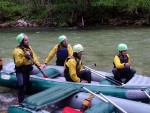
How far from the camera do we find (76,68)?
657 centimetres

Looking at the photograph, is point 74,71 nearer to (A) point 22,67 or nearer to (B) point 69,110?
(A) point 22,67

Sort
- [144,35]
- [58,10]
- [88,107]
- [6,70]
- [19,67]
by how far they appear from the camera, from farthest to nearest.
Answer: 1. [58,10]
2. [144,35]
3. [6,70]
4. [19,67]
5. [88,107]

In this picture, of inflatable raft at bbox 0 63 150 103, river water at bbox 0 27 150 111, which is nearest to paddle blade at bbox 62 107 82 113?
inflatable raft at bbox 0 63 150 103

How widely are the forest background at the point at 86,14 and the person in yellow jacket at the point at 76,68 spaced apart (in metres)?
15.2

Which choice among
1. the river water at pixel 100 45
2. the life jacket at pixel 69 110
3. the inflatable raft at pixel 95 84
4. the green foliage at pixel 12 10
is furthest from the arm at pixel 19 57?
the green foliage at pixel 12 10

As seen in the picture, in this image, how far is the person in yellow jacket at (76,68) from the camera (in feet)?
20.9

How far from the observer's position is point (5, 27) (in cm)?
2308

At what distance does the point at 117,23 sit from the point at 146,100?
1662cm

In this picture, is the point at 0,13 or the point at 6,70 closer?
the point at 6,70

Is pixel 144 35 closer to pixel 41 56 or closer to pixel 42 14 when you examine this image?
pixel 41 56

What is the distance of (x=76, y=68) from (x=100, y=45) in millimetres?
8154

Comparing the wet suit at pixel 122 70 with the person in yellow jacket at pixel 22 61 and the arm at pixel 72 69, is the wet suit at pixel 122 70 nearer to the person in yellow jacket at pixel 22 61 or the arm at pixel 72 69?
the arm at pixel 72 69

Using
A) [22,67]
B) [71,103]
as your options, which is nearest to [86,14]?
[22,67]

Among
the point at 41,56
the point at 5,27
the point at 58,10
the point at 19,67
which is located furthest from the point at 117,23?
the point at 19,67
